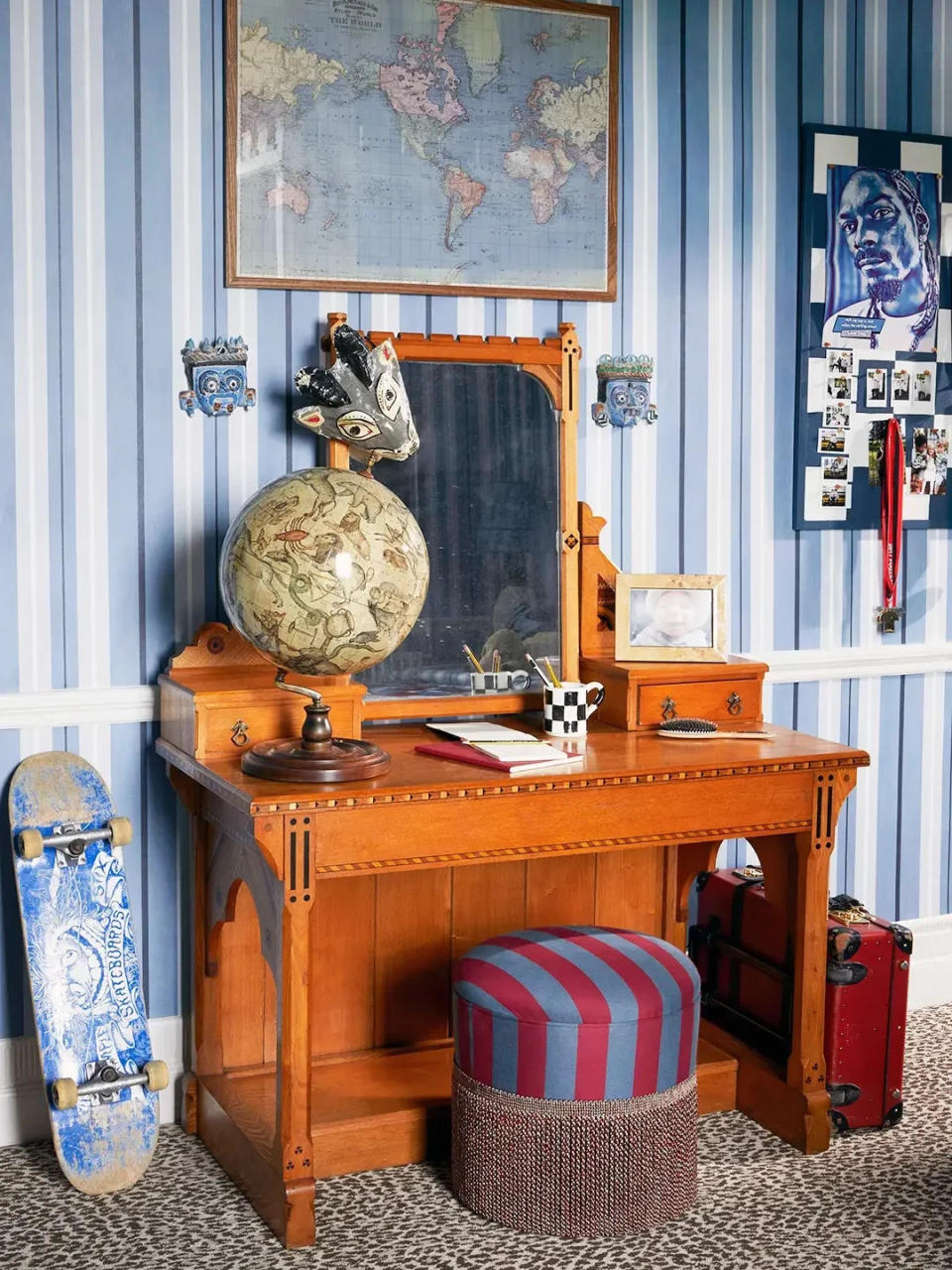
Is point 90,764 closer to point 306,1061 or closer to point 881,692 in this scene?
point 306,1061

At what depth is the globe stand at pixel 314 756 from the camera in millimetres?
2693

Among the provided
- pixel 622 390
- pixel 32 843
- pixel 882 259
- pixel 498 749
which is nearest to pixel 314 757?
pixel 498 749

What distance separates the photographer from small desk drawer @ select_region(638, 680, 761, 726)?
329 cm

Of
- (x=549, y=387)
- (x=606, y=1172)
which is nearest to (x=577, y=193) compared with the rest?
(x=549, y=387)

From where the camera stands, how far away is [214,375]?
3170mm

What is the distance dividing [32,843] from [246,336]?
1.16 meters

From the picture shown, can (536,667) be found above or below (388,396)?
below

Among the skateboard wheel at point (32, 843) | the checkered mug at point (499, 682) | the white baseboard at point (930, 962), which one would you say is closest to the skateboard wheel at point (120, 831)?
the skateboard wheel at point (32, 843)

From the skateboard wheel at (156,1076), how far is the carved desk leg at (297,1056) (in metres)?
0.33

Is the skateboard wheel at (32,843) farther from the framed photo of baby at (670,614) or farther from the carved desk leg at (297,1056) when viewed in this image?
the framed photo of baby at (670,614)

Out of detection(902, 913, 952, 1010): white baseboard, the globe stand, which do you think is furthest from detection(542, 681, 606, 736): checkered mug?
detection(902, 913, 952, 1010): white baseboard

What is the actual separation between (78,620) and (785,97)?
2.16 meters

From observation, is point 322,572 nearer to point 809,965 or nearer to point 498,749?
point 498,749

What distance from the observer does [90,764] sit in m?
3.12
